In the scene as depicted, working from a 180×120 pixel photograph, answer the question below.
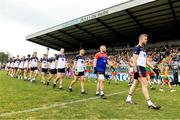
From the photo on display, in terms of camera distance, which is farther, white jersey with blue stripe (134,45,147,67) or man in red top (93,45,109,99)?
man in red top (93,45,109,99)

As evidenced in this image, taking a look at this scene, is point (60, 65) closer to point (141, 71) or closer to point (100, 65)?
point (100, 65)

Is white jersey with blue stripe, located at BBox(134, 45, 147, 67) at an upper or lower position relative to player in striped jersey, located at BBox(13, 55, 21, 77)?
lower

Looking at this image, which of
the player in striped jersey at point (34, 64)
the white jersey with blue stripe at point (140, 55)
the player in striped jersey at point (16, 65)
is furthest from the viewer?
the player in striped jersey at point (16, 65)

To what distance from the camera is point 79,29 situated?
36469 millimetres

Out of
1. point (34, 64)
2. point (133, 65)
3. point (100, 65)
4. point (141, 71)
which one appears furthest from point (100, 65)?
point (34, 64)

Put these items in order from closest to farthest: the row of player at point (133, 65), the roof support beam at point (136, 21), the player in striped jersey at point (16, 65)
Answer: the row of player at point (133, 65), the player in striped jersey at point (16, 65), the roof support beam at point (136, 21)

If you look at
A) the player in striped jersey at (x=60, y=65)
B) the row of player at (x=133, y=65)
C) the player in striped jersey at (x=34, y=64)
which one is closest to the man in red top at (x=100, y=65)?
the row of player at (x=133, y=65)

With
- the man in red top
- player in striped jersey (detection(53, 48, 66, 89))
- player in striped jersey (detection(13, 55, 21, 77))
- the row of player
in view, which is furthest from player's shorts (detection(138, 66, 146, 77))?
player in striped jersey (detection(13, 55, 21, 77))

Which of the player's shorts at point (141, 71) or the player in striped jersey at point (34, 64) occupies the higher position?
the player in striped jersey at point (34, 64)

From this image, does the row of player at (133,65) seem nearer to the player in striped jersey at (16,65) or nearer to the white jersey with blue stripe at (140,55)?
the white jersey with blue stripe at (140,55)

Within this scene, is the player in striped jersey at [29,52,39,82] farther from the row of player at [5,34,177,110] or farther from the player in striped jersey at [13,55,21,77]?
the player in striped jersey at [13,55,21,77]

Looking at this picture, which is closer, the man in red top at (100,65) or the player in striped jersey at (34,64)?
the man in red top at (100,65)

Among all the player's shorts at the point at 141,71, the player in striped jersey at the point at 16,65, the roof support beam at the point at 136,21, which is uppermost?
the roof support beam at the point at 136,21

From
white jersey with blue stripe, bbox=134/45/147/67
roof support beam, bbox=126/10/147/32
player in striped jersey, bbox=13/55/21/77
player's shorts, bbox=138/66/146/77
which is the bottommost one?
player's shorts, bbox=138/66/146/77
